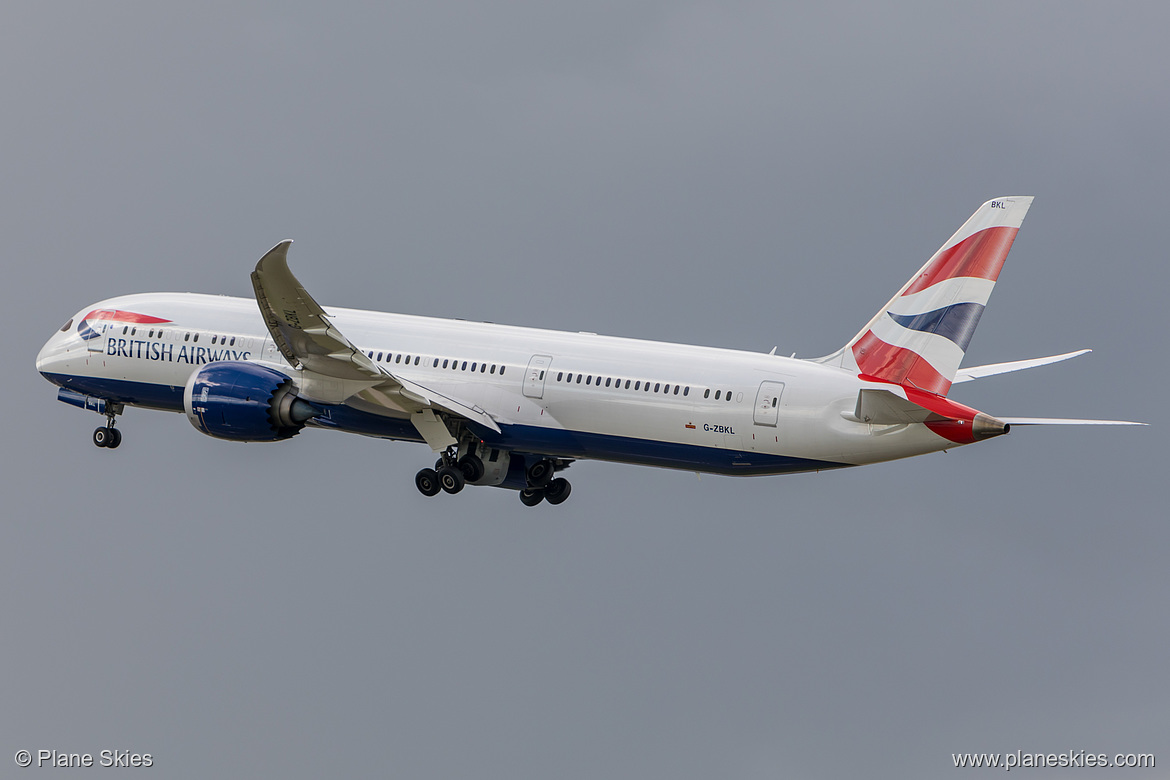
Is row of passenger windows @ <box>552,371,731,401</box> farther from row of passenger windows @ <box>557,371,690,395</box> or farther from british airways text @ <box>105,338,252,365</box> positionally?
british airways text @ <box>105,338,252,365</box>

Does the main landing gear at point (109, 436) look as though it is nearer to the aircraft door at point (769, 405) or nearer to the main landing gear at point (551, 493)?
the main landing gear at point (551, 493)

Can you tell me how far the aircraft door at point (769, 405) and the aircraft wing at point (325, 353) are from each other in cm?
757

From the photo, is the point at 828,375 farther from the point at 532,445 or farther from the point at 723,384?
the point at 532,445

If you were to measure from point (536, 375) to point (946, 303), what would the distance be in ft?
35.8

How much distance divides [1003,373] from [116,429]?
27.0 meters

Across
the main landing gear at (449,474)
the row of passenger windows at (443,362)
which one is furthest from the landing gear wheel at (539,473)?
the row of passenger windows at (443,362)

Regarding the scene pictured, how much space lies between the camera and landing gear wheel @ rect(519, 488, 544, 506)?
49812mm

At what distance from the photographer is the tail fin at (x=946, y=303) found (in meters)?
40.8

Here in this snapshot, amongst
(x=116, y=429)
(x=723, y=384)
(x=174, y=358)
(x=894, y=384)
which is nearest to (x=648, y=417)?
(x=723, y=384)

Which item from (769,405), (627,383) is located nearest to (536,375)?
(627,383)

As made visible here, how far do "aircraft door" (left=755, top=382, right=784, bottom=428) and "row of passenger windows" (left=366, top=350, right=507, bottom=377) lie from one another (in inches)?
294

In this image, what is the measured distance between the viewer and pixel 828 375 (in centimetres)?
4200

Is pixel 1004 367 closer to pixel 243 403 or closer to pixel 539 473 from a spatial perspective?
pixel 539 473

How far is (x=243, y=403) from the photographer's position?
149ft
